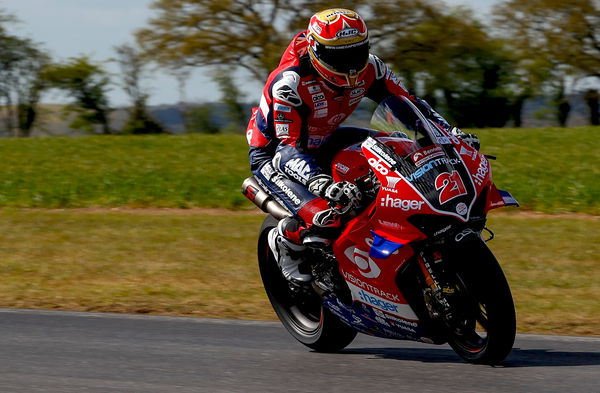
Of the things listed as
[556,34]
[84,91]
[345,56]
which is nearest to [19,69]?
[84,91]

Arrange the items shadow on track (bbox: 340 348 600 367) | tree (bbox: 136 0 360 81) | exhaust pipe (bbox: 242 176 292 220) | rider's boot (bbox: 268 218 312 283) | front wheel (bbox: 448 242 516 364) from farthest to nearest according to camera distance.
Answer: tree (bbox: 136 0 360 81), exhaust pipe (bbox: 242 176 292 220), rider's boot (bbox: 268 218 312 283), shadow on track (bbox: 340 348 600 367), front wheel (bbox: 448 242 516 364)

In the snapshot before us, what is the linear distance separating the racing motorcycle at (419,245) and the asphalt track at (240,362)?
0.25m

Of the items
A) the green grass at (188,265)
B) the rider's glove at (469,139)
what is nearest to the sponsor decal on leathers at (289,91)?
the rider's glove at (469,139)

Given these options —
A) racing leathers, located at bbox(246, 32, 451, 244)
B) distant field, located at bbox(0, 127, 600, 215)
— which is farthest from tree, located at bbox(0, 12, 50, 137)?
racing leathers, located at bbox(246, 32, 451, 244)

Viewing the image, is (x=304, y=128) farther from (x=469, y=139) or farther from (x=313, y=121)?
(x=469, y=139)

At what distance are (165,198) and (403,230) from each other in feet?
37.5

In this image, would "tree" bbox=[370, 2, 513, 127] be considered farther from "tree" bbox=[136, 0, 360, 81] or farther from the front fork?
the front fork

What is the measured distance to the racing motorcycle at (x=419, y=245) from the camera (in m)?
4.88

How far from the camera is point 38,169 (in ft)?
66.4

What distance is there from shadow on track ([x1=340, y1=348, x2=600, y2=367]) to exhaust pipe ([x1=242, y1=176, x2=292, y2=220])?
1016mm

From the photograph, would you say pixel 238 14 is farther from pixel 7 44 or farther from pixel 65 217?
pixel 65 217

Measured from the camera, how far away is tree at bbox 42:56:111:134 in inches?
1673

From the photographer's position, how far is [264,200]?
6.31 metres

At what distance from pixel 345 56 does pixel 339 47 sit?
0.23ft
